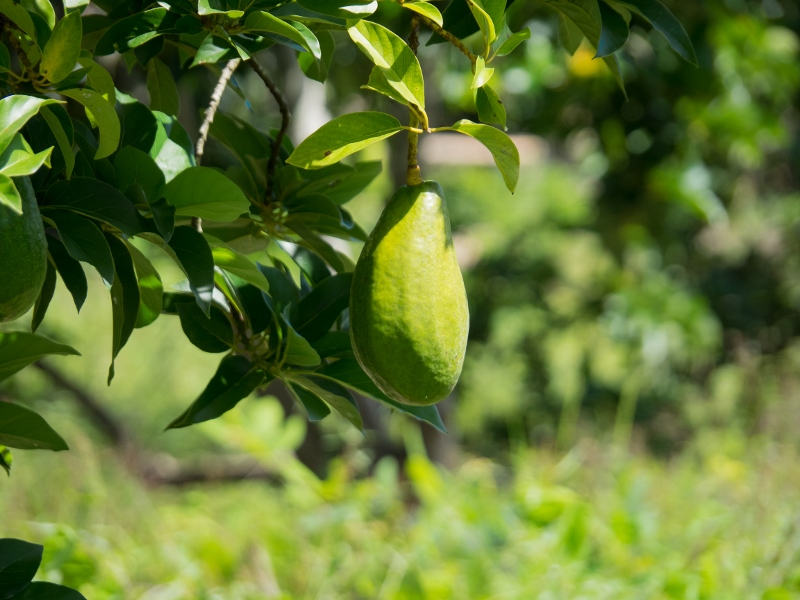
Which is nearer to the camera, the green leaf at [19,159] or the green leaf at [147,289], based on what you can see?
the green leaf at [19,159]

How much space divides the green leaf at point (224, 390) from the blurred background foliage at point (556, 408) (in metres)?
0.38

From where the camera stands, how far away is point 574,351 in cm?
342

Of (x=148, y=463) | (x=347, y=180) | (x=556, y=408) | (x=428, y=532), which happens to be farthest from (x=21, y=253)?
(x=556, y=408)

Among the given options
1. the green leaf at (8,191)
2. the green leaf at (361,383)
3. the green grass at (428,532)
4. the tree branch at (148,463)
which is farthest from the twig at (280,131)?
the tree branch at (148,463)

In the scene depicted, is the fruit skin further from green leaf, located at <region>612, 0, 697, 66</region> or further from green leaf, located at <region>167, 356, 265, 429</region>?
green leaf, located at <region>612, 0, 697, 66</region>

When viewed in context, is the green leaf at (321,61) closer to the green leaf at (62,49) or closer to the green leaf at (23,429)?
the green leaf at (62,49)

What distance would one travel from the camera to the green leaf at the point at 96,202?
0.40 m

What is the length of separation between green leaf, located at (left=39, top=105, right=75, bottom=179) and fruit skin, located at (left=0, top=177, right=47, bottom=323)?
0.03 meters

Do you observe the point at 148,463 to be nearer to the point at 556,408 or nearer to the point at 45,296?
the point at 556,408

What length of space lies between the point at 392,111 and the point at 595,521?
3.06 feet

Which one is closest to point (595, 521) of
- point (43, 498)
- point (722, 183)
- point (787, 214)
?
point (722, 183)

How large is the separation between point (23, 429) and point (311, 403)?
16 cm

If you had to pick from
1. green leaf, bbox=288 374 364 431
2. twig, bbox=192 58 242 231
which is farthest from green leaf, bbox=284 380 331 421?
twig, bbox=192 58 242 231

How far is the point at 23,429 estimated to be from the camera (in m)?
0.48
